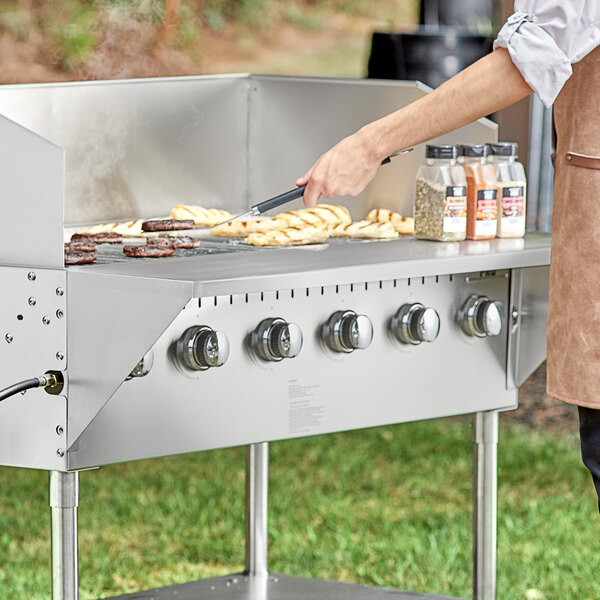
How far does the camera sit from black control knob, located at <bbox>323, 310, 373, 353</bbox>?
215cm

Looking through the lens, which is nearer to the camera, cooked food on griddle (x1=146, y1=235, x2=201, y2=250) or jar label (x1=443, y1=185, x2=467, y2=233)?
cooked food on griddle (x1=146, y1=235, x2=201, y2=250)

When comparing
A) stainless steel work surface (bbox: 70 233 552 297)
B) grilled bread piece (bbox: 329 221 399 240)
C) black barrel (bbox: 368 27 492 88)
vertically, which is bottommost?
stainless steel work surface (bbox: 70 233 552 297)

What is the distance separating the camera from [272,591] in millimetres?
2957

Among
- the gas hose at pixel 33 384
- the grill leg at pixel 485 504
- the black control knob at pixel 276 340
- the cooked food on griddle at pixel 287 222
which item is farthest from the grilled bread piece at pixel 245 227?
the gas hose at pixel 33 384

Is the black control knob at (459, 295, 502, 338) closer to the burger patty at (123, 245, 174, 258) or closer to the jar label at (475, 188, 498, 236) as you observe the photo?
the jar label at (475, 188, 498, 236)

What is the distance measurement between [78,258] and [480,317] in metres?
0.78

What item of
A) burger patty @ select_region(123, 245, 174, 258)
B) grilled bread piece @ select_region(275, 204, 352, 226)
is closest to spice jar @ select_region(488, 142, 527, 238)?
grilled bread piece @ select_region(275, 204, 352, 226)

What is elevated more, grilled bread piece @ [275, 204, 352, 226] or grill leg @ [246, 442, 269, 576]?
grilled bread piece @ [275, 204, 352, 226]

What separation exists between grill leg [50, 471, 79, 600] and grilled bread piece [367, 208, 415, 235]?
962mm

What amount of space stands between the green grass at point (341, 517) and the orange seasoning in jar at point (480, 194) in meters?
1.24

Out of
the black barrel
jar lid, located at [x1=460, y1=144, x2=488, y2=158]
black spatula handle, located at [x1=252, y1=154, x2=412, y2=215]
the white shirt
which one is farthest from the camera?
the black barrel

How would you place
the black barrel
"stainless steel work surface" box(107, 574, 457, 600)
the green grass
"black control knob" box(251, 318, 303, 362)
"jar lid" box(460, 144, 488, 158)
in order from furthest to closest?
the black barrel, the green grass, "stainless steel work surface" box(107, 574, 457, 600), "jar lid" box(460, 144, 488, 158), "black control knob" box(251, 318, 303, 362)

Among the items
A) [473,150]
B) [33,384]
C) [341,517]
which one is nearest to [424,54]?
[341,517]

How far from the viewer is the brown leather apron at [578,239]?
6.36 feet
